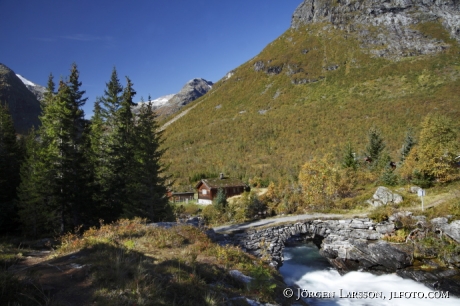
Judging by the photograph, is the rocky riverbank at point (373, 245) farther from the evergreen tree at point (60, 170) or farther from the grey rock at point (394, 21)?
the grey rock at point (394, 21)

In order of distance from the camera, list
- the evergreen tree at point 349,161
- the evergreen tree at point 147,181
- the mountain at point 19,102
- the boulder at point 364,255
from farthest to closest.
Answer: the mountain at point 19,102 → the evergreen tree at point 349,161 → the evergreen tree at point 147,181 → the boulder at point 364,255

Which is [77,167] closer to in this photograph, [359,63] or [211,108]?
[211,108]

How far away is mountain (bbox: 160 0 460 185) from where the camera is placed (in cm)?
5488

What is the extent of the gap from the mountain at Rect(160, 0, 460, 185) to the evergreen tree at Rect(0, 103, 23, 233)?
70.4ft

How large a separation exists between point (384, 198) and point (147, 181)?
1859cm

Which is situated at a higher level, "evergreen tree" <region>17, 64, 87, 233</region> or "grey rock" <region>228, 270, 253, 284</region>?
"evergreen tree" <region>17, 64, 87, 233</region>

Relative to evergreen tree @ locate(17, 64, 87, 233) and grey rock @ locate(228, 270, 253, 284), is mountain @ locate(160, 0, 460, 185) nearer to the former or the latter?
evergreen tree @ locate(17, 64, 87, 233)

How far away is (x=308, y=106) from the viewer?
75062mm

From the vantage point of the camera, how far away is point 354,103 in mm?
68750

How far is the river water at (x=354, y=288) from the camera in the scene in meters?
13.4

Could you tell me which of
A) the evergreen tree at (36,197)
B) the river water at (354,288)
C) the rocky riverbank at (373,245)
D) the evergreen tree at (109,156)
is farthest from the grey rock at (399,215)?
the evergreen tree at (36,197)

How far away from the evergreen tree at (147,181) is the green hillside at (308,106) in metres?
21.9

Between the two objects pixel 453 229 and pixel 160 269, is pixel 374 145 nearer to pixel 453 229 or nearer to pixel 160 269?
pixel 453 229

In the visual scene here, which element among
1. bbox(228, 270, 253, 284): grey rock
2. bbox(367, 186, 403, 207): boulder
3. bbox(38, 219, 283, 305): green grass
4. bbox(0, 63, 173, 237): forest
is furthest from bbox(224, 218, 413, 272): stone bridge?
bbox(0, 63, 173, 237): forest
